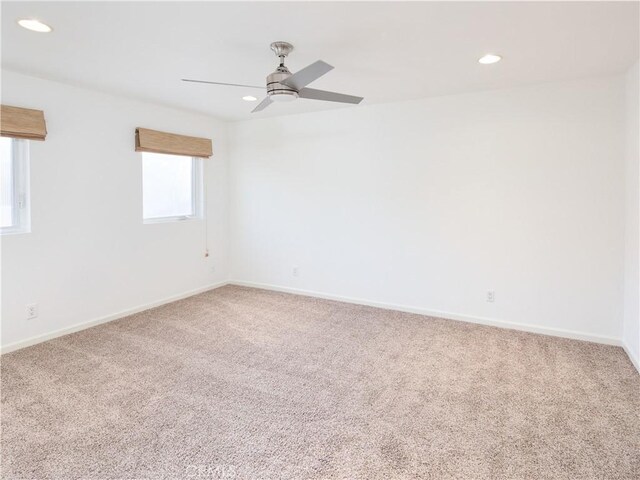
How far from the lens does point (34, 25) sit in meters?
2.28

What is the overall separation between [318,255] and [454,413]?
2.81 meters

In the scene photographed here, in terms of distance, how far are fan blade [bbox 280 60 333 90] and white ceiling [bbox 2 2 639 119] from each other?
11.7 inches

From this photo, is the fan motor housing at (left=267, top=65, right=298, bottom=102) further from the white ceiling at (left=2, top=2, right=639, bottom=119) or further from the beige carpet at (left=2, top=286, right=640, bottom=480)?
the beige carpet at (left=2, top=286, right=640, bottom=480)

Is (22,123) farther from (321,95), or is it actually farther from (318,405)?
(318,405)

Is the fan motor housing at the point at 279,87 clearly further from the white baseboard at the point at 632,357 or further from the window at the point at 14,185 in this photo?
the white baseboard at the point at 632,357

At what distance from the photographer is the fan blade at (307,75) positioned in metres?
2.06

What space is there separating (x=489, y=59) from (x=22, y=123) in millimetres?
3757

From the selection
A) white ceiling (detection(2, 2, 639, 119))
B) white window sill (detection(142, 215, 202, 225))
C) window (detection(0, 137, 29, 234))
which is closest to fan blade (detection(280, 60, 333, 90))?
white ceiling (detection(2, 2, 639, 119))

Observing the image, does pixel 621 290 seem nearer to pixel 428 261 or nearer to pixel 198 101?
pixel 428 261

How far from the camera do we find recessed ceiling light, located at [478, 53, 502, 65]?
2756 mm

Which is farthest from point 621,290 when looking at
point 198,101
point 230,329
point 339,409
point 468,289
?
point 198,101

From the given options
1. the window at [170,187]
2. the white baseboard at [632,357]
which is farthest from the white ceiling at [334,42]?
the white baseboard at [632,357]

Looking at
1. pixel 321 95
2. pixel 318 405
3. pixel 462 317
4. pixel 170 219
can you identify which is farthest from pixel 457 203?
pixel 170 219

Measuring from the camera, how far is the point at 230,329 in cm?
374
